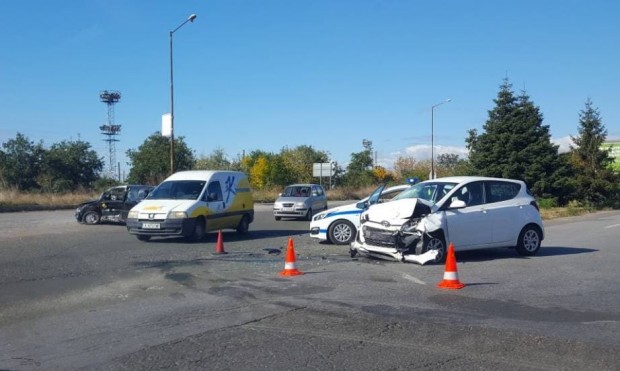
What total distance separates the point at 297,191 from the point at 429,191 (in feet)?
52.1

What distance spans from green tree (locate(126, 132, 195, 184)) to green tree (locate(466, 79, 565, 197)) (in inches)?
1157

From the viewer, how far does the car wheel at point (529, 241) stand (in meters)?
13.4

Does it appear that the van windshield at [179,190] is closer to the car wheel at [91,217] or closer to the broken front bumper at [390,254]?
the broken front bumper at [390,254]

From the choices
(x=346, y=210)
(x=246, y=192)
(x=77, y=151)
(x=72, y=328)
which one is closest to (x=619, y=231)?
(x=346, y=210)

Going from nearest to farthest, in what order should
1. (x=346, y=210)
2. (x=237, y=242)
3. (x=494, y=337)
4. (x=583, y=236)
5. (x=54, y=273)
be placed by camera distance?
(x=494, y=337)
(x=54, y=273)
(x=346, y=210)
(x=237, y=242)
(x=583, y=236)

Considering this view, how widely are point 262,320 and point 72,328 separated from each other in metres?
2.23

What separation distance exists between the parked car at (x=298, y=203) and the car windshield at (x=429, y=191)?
45.0ft

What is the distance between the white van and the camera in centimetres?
1636

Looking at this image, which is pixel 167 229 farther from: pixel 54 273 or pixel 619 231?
pixel 619 231

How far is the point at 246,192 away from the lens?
20.1 meters

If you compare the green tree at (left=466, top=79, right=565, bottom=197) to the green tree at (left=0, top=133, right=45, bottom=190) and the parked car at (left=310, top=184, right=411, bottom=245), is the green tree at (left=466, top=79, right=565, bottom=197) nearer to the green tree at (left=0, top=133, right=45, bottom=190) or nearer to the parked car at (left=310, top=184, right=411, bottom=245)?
the parked car at (left=310, top=184, right=411, bottom=245)

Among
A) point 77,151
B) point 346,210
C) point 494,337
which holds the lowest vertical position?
point 494,337

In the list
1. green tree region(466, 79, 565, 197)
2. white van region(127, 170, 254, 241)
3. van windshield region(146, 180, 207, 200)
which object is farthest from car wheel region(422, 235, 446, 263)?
green tree region(466, 79, 565, 197)

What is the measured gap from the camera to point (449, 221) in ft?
40.1
